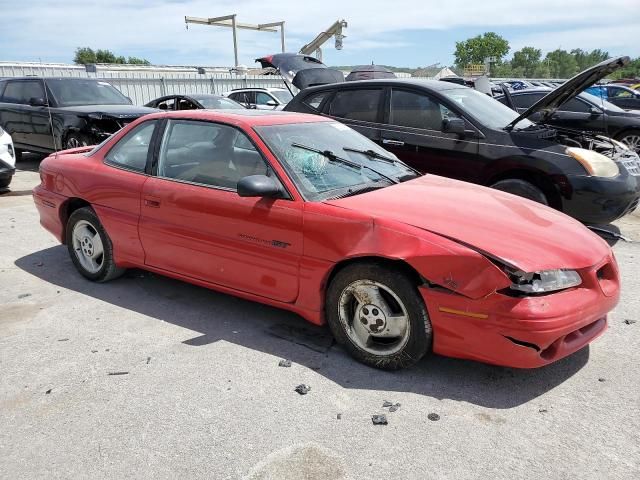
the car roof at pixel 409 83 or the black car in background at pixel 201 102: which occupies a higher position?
the car roof at pixel 409 83

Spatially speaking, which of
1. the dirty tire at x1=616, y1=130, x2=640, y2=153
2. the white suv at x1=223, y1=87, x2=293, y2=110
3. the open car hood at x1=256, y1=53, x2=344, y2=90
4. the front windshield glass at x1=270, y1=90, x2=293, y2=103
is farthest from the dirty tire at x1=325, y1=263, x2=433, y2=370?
the front windshield glass at x1=270, y1=90, x2=293, y2=103

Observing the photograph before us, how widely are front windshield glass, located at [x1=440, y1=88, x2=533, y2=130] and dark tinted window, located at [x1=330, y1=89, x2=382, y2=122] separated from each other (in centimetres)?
84

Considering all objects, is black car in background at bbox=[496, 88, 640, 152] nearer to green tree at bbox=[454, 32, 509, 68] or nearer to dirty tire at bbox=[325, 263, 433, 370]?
dirty tire at bbox=[325, 263, 433, 370]

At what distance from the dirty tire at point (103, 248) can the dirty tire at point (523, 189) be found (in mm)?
3911

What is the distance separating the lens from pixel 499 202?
12.6 ft

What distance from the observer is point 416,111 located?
21.2ft

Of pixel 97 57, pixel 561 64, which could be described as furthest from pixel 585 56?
pixel 97 57

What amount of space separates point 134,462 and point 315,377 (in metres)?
1.12

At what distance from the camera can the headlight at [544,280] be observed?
2.91 metres

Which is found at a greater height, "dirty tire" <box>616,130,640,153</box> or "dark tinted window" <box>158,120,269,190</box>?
"dark tinted window" <box>158,120,269,190</box>

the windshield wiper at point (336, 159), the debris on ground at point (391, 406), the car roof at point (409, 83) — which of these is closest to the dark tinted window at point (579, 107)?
the car roof at point (409, 83)

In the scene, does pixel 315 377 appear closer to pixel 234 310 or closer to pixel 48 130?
pixel 234 310

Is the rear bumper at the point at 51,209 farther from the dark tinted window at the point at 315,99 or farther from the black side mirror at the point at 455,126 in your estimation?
Result: the black side mirror at the point at 455,126

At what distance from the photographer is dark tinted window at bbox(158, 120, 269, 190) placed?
387cm
